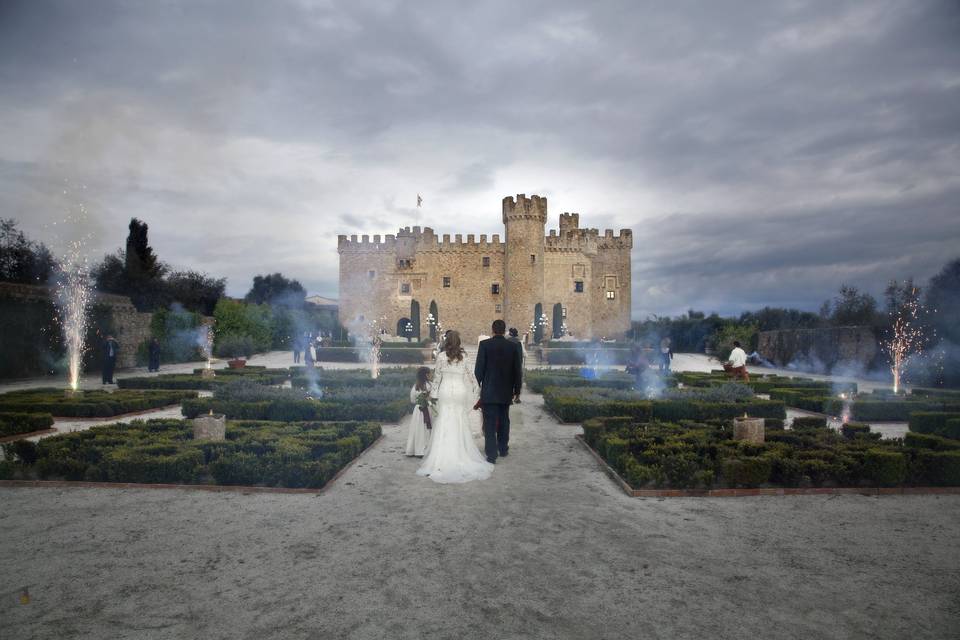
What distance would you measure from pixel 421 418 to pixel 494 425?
1.22 meters

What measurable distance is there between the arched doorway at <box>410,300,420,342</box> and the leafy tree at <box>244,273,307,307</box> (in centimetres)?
3008

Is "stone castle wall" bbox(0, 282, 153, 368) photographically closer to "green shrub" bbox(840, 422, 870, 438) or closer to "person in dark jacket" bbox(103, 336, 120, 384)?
"person in dark jacket" bbox(103, 336, 120, 384)

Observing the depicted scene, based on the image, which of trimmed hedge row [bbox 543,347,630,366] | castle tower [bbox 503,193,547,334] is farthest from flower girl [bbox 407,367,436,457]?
castle tower [bbox 503,193,547,334]

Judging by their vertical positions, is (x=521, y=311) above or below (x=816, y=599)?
above

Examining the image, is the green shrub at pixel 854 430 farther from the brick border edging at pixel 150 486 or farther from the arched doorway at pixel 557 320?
the arched doorway at pixel 557 320

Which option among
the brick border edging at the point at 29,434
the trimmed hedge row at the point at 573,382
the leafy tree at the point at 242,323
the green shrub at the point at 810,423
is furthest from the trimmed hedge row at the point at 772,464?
the leafy tree at the point at 242,323

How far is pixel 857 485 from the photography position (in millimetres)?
7160

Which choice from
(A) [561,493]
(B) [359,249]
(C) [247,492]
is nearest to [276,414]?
(C) [247,492]

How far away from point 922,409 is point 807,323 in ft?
122

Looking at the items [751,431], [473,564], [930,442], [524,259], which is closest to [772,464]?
[751,431]

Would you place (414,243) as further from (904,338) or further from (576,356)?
(904,338)

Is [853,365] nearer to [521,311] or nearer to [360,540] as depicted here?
[521,311]

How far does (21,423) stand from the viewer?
1035cm

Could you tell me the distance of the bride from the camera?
24.1 ft
